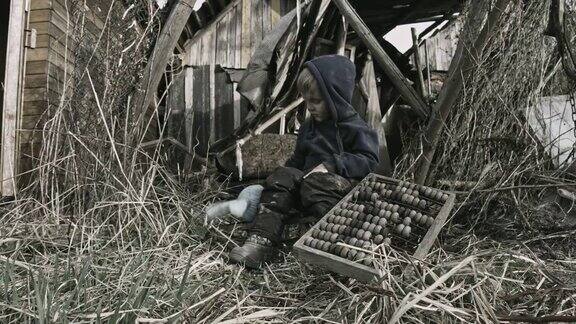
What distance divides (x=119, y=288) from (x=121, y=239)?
70 cm

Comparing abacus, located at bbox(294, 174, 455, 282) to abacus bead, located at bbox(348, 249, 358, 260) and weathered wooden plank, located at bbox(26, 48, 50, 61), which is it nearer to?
abacus bead, located at bbox(348, 249, 358, 260)

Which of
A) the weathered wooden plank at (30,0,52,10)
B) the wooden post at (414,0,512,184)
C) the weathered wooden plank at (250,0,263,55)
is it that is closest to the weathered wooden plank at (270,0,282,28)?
the weathered wooden plank at (250,0,263,55)

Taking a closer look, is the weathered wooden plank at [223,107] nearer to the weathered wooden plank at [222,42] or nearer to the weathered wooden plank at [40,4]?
the weathered wooden plank at [222,42]

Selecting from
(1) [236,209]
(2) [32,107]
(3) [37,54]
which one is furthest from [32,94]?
(1) [236,209]

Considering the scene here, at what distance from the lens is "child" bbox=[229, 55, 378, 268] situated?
105 inches

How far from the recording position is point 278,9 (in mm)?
8227

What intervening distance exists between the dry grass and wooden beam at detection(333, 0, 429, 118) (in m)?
0.40

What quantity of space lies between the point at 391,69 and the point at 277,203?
1.99m

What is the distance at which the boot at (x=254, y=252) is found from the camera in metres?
2.38

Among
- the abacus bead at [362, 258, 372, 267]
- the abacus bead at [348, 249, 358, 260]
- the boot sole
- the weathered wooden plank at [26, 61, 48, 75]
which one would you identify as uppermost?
the weathered wooden plank at [26, 61, 48, 75]

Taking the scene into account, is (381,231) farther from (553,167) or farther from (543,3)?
(543,3)

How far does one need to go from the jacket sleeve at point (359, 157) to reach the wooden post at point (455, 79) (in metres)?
0.80

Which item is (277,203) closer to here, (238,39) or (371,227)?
(371,227)

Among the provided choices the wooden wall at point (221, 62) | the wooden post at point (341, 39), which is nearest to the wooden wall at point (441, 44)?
the wooden wall at point (221, 62)
